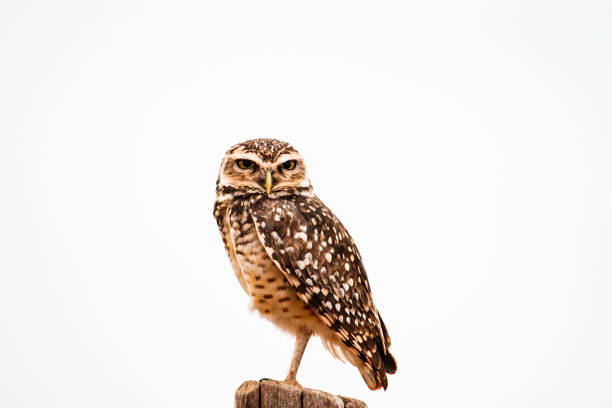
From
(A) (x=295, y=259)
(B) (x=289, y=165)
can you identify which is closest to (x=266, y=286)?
(A) (x=295, y=259)

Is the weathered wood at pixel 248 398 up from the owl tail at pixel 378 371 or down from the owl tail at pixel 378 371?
up

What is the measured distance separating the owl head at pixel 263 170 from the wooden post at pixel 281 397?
1.43 metres

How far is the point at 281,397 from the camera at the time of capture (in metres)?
2.74

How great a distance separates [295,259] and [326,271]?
207mm

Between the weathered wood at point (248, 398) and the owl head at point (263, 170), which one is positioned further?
the owl head at point (263, 170)

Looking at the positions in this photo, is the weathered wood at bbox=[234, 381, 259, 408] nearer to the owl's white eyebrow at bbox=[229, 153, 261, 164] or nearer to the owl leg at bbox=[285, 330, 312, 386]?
the owl leg at bbox=[285, 330, 312, 386]

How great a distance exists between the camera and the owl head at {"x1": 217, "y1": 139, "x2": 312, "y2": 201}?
397cm

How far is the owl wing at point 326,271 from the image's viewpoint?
12.4 ft

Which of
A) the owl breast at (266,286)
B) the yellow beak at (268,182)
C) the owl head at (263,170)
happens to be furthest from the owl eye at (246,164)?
the owl breast at (266,286)

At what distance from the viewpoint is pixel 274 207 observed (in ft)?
12.9

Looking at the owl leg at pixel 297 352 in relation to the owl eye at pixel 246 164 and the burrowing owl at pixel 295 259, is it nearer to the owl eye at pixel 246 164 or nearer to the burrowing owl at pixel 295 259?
the burrowing owl at pixel 295 259

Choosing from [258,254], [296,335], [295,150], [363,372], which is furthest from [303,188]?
[363,372]

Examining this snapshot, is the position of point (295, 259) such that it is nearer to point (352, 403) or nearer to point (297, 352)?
point (297, 352)

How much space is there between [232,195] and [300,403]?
5.41 ft
